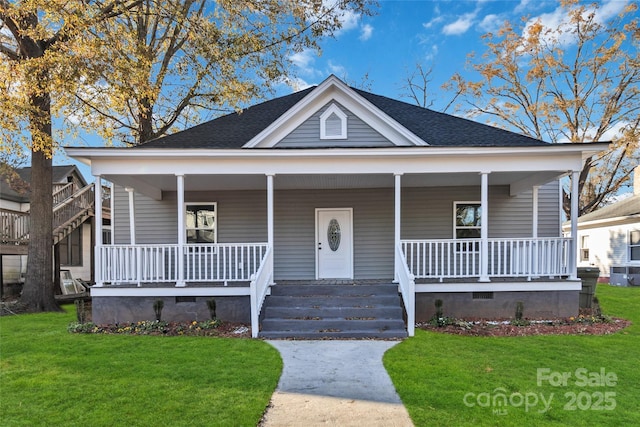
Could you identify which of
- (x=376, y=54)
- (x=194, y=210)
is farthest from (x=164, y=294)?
(x=376, y=54)

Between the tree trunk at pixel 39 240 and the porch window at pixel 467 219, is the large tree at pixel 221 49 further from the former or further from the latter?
the porch window at pixel 467 219

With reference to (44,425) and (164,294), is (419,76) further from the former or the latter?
(44,425)

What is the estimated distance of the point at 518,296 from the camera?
8.33m

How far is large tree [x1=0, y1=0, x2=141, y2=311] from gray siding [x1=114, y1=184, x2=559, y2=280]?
4.02 meters

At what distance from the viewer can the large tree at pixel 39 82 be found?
9.05m

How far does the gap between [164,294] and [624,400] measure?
7.76 metres

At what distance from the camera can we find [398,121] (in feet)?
33.7

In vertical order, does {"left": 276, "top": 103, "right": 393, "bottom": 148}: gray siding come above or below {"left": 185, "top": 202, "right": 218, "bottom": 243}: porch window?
above

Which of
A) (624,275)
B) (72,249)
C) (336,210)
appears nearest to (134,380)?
(336,210)

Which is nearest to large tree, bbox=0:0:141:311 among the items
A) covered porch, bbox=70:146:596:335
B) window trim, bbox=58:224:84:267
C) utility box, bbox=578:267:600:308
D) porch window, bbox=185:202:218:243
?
covered porch, bbox=70:146:596:335

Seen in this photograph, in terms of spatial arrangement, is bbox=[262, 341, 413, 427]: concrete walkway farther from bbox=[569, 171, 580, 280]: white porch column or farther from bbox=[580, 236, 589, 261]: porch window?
bbox=[580, 236, 589, 261]: porch window

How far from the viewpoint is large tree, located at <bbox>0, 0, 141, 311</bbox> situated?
9.05m

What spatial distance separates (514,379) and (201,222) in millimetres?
8838

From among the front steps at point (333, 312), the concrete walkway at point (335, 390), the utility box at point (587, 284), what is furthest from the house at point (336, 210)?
the concrete walkway at point (335, 390)
